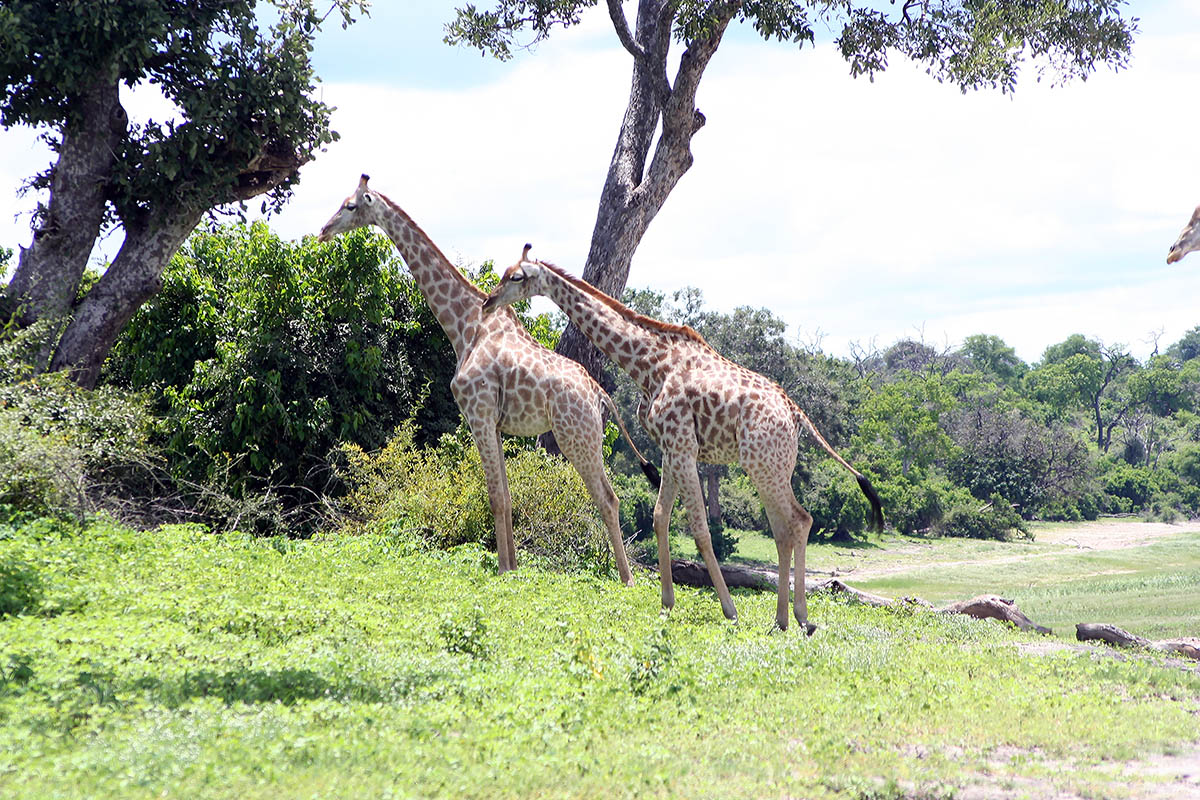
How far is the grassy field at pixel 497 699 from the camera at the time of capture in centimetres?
511

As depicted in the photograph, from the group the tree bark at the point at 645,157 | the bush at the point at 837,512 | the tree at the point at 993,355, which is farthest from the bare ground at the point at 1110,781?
the tree at the point at 993,355

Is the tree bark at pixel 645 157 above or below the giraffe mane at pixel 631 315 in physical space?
above

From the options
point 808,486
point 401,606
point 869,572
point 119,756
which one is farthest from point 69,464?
point 808,486

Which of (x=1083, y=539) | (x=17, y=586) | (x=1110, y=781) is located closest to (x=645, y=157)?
(x=17, y=586)

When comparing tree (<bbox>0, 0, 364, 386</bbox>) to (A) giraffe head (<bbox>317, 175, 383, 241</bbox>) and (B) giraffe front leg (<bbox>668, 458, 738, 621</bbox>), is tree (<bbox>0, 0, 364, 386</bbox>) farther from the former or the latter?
(B) giraffe front leg (<bbox>668, 458, 738, 621</bbox>)

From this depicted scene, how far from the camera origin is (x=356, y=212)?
39.5ft

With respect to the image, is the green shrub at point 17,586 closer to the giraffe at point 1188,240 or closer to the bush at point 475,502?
the bush at point 475,502

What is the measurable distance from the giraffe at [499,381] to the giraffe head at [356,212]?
11 mm

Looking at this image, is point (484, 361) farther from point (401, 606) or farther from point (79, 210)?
point (79, 210)

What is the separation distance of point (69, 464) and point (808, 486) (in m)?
29.3

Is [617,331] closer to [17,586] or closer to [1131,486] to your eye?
[17,586]

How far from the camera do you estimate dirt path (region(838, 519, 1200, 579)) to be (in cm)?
3000

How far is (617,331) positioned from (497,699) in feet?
15.6

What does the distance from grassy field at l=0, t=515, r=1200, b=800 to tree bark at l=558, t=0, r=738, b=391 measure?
303 inches
